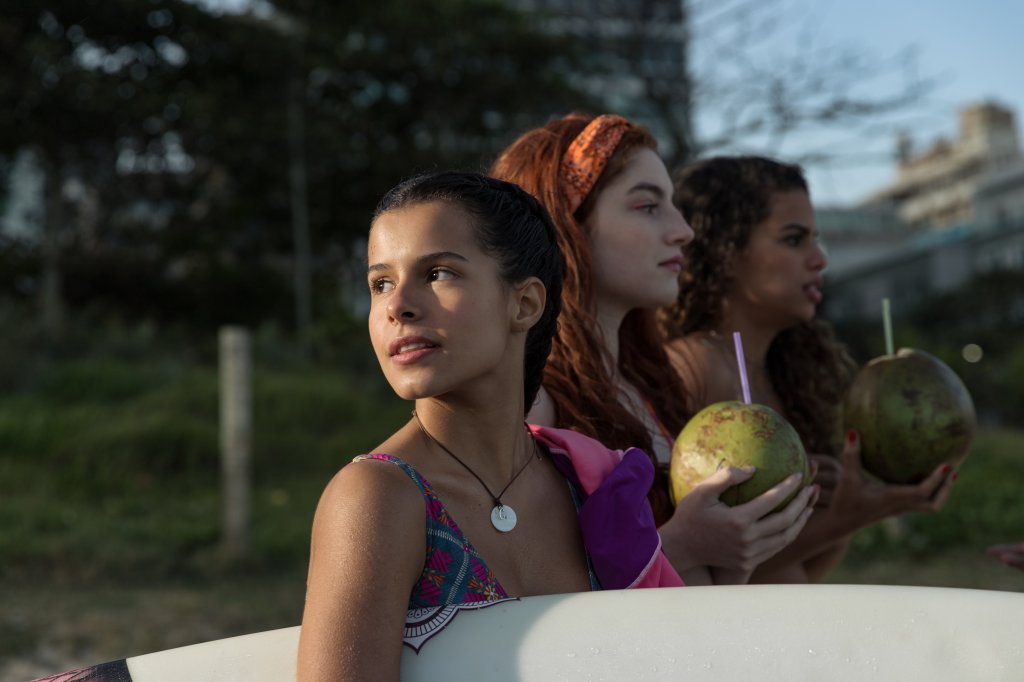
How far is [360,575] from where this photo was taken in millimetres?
1310

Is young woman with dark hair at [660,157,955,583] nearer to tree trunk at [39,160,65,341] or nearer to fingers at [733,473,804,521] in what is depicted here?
fingers at [733,473,804,521]

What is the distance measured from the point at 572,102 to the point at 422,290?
17.0m

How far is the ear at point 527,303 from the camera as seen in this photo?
1.66 metres

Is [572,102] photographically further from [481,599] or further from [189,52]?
[481,599]

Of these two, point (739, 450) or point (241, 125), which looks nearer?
point (739, 450)

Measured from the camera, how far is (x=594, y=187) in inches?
90.2

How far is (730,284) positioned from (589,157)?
0.75m

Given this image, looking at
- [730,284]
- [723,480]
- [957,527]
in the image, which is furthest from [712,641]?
[957,527]

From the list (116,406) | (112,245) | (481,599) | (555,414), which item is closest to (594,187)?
(555,414)

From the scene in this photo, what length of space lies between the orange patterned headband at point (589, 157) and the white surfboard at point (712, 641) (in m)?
1.07

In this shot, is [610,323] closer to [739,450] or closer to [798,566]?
[739,450]

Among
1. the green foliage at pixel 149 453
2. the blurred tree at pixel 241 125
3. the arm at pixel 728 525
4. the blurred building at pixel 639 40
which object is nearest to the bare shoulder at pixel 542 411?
the arm at pixel 728 525

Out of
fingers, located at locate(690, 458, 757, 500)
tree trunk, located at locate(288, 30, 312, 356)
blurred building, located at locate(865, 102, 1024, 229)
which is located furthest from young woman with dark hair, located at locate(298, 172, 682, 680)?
blurred building, located at locate(865, 102, 1024, 229)

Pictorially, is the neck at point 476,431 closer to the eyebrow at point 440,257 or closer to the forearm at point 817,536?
the eyebrow at point 440,257
